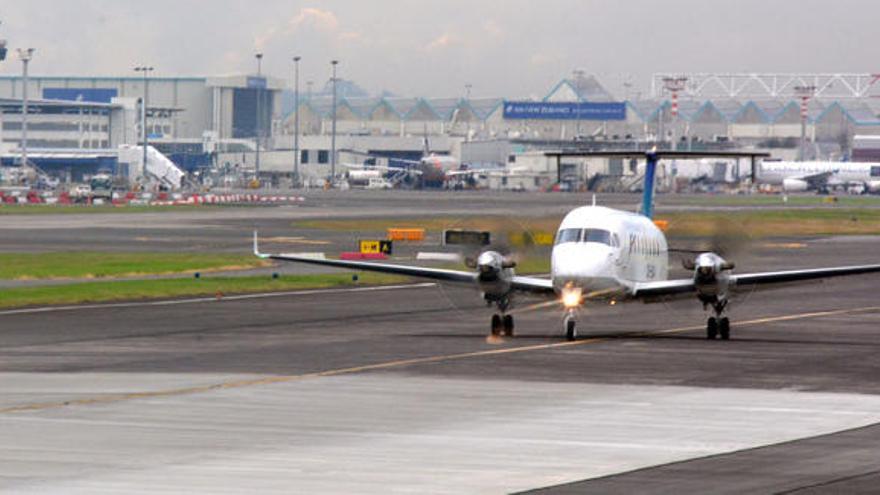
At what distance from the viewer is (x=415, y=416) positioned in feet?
95.7

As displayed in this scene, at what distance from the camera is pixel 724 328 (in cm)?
4459

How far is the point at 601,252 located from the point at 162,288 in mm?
24049

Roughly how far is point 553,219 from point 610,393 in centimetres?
2158

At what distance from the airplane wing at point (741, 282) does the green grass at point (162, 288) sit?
2047 centimetres

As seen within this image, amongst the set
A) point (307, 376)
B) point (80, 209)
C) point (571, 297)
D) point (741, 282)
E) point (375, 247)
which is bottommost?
point (80, 209)

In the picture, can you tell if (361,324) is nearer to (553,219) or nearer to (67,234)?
(553,219)

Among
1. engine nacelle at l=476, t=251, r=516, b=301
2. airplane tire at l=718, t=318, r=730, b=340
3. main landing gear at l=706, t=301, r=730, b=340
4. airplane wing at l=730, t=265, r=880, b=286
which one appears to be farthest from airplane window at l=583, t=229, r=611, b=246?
airplane tire at l=718, t=318, r=730, b=340

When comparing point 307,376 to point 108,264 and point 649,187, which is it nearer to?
point 649,187

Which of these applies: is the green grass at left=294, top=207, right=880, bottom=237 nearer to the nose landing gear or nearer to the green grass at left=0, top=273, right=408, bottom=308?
Answer: the green grass at left=0, top=273, right=408, bottom=308

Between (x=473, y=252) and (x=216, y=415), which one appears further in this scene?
(x=473, y=252)

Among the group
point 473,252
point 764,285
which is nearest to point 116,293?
point 473,252

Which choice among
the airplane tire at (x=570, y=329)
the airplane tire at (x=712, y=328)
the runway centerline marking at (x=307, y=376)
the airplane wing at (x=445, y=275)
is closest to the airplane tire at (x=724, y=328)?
the airplane tire at (x=712, y=328)

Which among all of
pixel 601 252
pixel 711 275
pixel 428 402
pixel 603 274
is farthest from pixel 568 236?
pixel 428 402

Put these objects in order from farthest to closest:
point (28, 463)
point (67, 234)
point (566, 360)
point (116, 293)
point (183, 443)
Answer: point (67, 234) < point (116, 293) < point (566, 360) < point (183, 443) < point (28, 463)
